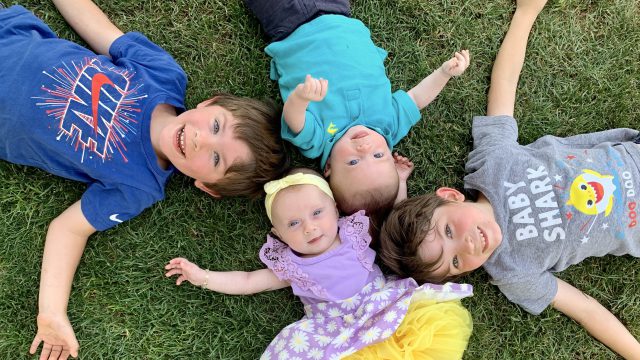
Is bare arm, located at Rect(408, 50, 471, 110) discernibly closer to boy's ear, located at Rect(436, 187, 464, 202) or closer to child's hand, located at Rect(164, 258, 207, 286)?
boy's ear, located at Rect(436, 187, 464, 202)

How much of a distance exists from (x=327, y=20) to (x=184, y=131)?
0.97 metres

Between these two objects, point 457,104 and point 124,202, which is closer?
point 124,202

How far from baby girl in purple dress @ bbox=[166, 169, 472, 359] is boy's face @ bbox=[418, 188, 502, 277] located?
0.15 metres

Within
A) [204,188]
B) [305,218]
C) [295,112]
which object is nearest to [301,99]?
[295,112]

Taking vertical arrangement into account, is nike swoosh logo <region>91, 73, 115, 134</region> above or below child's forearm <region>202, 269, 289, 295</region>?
above

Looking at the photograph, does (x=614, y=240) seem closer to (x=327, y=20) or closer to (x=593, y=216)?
(x=593, y=216)

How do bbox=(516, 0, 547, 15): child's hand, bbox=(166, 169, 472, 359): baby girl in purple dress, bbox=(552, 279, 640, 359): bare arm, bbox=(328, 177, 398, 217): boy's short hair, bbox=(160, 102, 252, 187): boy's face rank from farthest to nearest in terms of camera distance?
bbox=(516, 0, 547, 15): child's hand < bbox=(552, 279, 640, 359): bare arm < bbox=(328, 177, 398, 217): boy's short hair < bbox=(166, 169, 472, 359): baby girl in purple dress < bbox=(160, 102, 252, 187): boy's face

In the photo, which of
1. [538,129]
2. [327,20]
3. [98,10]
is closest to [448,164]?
[538,129]

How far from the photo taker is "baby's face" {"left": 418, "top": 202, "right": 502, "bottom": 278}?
2.52 m

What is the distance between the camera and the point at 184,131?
2416 millimetres

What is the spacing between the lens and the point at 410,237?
2541 millimetres

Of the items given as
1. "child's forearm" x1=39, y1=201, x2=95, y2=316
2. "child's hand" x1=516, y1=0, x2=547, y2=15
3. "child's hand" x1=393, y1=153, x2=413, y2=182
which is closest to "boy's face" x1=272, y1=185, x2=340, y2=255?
"child's hand" x1=393, y1=153, x2=413, y2=182

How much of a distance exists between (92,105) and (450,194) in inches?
74.3

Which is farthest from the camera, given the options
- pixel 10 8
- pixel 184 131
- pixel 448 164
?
pixel 448 164
